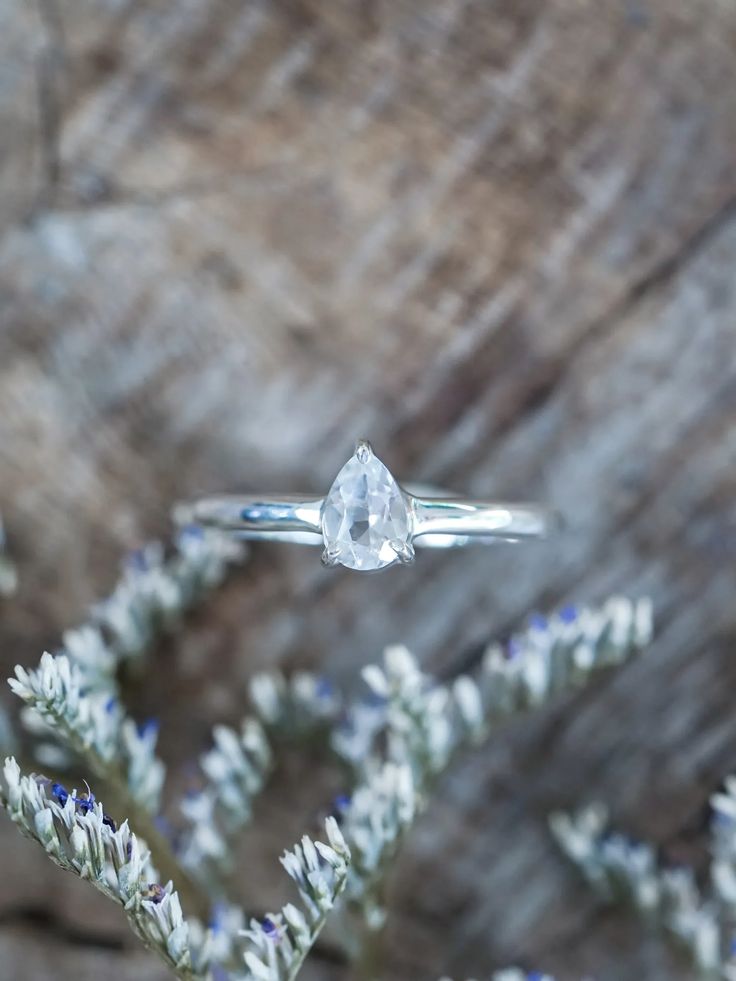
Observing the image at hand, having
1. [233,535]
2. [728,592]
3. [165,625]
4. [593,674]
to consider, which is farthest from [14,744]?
[728,592]

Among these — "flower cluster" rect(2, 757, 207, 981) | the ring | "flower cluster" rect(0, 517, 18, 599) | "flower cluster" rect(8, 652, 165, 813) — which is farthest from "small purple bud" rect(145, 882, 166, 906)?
"flower cluster" rect(0, 517, 18, 599)

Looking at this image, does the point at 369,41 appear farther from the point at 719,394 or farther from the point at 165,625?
the point at 165,625

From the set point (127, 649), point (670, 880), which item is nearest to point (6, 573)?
point (127, 649)

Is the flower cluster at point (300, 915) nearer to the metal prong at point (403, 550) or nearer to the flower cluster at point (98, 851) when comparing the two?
the flower cluster at point (98, 851)

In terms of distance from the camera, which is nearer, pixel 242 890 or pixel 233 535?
pixel 233 535

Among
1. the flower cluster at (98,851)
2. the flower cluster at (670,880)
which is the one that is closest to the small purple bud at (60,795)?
the flower cluster at (98,851)

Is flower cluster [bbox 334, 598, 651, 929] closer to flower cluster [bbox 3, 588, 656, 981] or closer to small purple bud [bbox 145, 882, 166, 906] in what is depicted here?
flower cluster [bbox 3, 588, 656, 981]
